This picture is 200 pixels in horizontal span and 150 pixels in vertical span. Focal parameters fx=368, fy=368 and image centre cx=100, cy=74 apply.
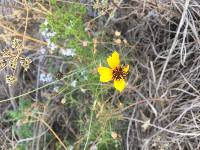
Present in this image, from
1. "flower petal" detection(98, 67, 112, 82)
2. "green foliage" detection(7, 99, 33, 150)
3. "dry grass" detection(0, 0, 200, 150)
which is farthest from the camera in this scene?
"green foliage" detection(7, 99, 33, 150)

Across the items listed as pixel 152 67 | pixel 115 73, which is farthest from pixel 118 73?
pixel 152 67

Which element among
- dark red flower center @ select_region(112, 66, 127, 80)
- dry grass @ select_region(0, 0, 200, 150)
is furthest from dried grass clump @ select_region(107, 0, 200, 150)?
dark red flower center @ select_region(112, 66, 127, 80)

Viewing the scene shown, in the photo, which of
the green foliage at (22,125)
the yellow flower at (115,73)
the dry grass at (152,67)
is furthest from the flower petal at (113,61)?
the green foliage at (22,125)

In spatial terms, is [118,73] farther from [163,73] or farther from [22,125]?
[22,125]

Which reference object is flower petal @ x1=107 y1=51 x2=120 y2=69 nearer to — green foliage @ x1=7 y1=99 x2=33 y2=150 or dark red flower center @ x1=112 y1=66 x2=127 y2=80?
dark red flower center @ x1=112 y1=66 x2=127 y2=80

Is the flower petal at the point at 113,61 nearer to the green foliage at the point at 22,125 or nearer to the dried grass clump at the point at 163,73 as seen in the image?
the dried grass clump at the point at 163,73
